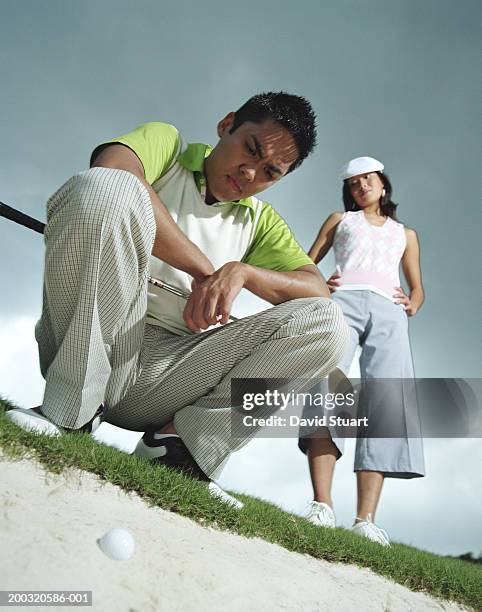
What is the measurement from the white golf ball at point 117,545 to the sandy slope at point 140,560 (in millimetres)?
20

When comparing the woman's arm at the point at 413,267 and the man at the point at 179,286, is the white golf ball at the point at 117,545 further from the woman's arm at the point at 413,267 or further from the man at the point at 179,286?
the woman's arm at the point at 413,267

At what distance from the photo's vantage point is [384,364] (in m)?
4.39

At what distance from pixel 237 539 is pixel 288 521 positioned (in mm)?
581

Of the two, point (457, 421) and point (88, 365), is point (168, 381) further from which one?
point (457, 421)

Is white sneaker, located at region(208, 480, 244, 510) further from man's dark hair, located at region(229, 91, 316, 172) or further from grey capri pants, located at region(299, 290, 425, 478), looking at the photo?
man's dark hair, located at region(229, 91, 316, 172)

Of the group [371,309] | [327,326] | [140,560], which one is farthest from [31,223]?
[371,309]

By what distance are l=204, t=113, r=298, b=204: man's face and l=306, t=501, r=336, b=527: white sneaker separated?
1858 millimetres

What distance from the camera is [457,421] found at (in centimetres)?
457

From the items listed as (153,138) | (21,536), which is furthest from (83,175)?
(21,536)

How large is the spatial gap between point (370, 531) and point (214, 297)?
79.1 inches

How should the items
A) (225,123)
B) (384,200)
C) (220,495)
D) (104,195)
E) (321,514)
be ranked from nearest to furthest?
(104,195) < (220,495) < (225,123) < (321,514) < (384,200)

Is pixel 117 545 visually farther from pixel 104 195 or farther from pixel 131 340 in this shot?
pixel 104 195

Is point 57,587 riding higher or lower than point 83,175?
lower

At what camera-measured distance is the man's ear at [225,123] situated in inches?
132
